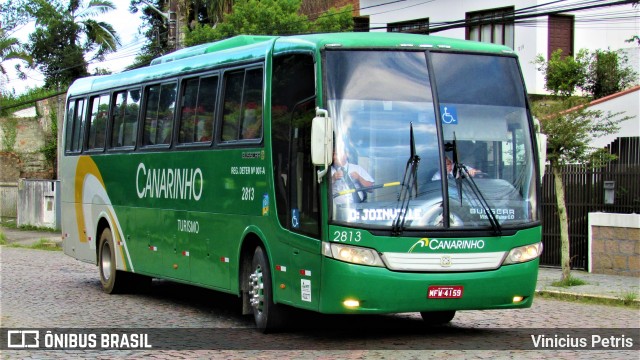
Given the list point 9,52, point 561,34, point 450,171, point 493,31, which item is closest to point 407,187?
point 450,171

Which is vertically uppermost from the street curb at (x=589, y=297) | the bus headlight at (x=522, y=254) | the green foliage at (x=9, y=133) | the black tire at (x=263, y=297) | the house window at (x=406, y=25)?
the house window at (x=406, y=25)

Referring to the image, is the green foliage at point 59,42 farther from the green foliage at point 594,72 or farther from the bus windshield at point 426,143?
the bus windshield at point 426,143

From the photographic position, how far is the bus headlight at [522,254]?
976 centimetres

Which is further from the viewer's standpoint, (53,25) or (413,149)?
(53,25)

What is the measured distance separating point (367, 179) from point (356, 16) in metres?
26.7

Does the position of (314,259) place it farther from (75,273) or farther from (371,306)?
(75,273)

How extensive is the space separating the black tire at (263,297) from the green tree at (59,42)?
4649 centimetres

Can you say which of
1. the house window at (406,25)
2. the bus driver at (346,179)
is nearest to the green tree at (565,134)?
the bus driver at (346,179)

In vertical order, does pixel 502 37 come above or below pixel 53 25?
below

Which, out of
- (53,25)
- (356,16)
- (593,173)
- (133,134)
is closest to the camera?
(133,134)

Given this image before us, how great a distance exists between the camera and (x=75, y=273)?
1984 centimetres

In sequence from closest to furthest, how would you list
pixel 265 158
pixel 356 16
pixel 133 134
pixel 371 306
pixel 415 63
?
pixel 371 306 → pixel 415 63 → pixel 265 158 → pixel 133 134 → pixel 356 16

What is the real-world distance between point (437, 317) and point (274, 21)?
22279 millimetres

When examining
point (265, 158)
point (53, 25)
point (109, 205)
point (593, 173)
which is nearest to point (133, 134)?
point (109, 205)
